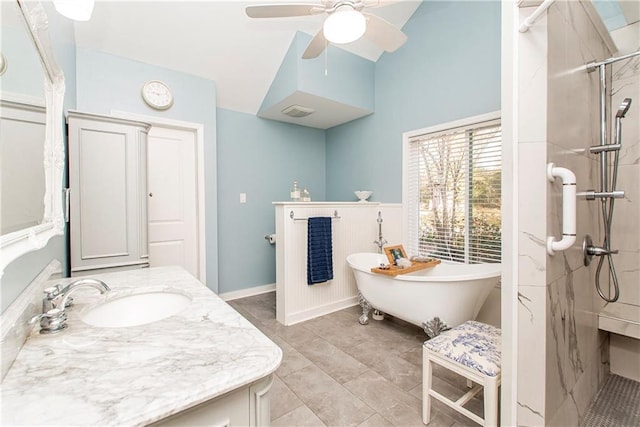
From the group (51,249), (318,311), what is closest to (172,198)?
(51,249)

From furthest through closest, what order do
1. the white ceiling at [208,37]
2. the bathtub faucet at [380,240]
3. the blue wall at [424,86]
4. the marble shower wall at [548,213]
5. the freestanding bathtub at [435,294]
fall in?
the bathtub faucet at [380,240] < the blue wall at [424,86] < the white ceiling at [208,37] < the freestanding bathtub at [435,294] < the marble shower wall at [548,213]

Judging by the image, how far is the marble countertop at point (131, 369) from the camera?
55 cm

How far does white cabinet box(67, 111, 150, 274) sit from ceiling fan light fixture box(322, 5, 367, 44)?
1515mm

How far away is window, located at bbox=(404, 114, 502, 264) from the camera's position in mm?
2641

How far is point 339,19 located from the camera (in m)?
1.60

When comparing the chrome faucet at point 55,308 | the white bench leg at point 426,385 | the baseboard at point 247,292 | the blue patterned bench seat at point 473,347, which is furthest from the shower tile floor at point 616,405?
the baseboard at point 247,292

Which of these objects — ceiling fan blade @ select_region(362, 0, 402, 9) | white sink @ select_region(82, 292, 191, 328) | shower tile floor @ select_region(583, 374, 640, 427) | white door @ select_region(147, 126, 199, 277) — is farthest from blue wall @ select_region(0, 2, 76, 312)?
shower tile floor @ select_region(583, 374, 640, 427)

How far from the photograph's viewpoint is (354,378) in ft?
6.45

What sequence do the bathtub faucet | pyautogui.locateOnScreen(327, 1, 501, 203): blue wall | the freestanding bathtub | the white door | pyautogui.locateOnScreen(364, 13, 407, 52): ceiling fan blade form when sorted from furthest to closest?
1. the bathtub faucet
2. the white door
3. pyautogui.locateOnScreen(327, 1, 501, 203): blue wall
4. the freestanding bathtub
5. pyautogui.locateOnScreen(364, 13, 407, 52): ceiling fan blade

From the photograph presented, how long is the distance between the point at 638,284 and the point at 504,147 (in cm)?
173

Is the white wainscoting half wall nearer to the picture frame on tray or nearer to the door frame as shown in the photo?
the picture frame on tray

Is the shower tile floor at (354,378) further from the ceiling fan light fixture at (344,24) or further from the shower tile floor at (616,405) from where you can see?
the ceiling fan light fixture at (344,24)

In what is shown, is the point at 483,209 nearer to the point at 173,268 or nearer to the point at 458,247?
the point at 458,247

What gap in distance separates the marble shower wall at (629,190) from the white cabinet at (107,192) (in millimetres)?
3430
